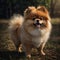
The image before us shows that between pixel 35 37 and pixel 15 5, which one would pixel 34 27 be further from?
pixel 15 5

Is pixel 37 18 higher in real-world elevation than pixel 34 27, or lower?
higher

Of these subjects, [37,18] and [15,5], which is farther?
[15,5]

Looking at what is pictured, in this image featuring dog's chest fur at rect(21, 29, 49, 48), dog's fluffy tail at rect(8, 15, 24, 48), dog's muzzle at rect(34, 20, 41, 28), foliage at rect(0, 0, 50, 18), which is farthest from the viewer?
foliage at rect(0, 0, 50, 18)

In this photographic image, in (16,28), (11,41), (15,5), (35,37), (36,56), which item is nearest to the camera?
(35,37)

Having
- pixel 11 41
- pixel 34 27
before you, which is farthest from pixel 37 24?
pixel 11 41

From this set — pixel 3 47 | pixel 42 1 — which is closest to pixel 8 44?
pixel 3 47

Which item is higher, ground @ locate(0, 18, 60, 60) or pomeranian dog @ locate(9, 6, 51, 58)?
pomeranian dog @ locate(9, 6, 51, 58)

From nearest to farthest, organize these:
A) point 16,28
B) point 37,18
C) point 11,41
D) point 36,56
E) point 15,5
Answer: point 37,18
point 36,56
point 16,28
point 11,41
point 15,5

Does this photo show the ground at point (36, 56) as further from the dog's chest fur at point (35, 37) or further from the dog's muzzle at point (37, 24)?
the dog's muzzle at point (37, 24)

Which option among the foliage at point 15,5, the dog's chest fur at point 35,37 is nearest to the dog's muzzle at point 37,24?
the dog's chest fur at point 35,37

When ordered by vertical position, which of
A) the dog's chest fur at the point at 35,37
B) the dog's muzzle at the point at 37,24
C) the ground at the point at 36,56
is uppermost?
the dog's muzzle at the point at 37,24

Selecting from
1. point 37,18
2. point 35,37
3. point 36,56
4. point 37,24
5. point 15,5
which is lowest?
point 36,56

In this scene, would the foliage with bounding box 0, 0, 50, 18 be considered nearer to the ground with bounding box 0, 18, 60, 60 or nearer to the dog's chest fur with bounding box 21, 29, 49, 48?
the ground with bounding box 0, 18, 60, 60

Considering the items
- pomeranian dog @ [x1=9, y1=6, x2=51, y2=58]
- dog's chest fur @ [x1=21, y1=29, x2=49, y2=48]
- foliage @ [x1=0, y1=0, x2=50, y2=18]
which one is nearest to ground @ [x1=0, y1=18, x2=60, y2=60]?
pomeranian dog @ [x1=9, y1=6, x2=51, y2=58]
